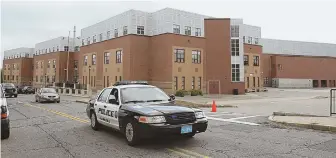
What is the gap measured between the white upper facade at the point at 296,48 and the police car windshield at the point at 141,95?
244 ft

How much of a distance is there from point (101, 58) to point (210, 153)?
46494 mm

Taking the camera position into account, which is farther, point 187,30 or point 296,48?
point 296,48

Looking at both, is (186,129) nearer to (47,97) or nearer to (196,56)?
(47,97)

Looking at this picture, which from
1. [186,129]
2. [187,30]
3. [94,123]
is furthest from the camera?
[187,30]

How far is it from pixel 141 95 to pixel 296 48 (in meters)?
83.1

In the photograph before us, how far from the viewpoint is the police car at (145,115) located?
6.89m

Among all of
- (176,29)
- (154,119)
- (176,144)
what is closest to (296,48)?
(176,29)

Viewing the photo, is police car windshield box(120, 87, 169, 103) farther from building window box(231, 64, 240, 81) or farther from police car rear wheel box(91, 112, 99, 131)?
building window box(231, 64, 240, 81)

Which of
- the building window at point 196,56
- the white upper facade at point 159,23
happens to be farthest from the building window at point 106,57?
the building window at point 196,56

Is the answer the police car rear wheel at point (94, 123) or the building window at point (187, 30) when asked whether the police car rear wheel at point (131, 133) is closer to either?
the police car rear wheel at point (94, 123)

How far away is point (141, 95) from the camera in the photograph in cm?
849

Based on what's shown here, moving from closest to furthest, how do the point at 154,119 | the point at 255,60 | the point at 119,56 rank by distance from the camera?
the point at 154,119, the point at 119,56, the point at 255,60

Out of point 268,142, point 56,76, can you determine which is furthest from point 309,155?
point 56,76

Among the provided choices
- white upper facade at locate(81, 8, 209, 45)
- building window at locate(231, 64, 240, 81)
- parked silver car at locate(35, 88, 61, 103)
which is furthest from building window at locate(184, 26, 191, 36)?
parked silver car at locate(35, 88, 61, 103)
